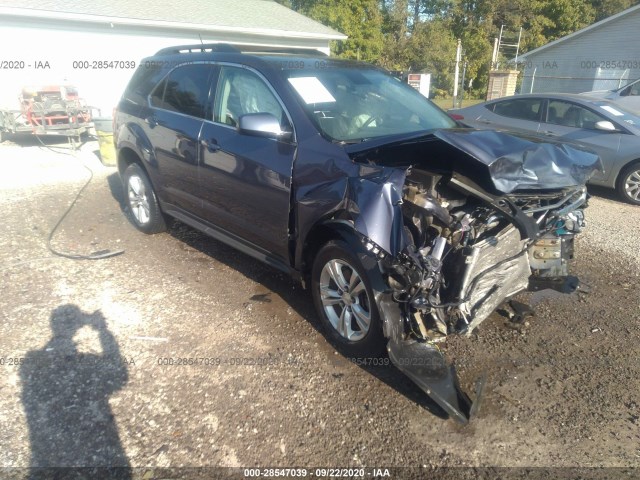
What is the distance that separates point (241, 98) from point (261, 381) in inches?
90.0

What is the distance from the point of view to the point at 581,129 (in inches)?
297

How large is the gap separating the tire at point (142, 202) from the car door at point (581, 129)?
551cm

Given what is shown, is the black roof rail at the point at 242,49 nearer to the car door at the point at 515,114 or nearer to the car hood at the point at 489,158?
the car hood at the point at 489,158

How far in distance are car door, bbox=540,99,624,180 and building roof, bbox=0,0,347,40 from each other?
1105cm

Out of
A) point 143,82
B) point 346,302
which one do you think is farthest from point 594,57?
point 346,302

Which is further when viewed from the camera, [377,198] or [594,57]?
[594,57]

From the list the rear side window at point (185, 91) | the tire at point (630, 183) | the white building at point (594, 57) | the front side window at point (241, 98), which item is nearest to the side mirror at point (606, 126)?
the tire at point (630, 183)

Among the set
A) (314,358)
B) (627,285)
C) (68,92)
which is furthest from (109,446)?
(68,92)

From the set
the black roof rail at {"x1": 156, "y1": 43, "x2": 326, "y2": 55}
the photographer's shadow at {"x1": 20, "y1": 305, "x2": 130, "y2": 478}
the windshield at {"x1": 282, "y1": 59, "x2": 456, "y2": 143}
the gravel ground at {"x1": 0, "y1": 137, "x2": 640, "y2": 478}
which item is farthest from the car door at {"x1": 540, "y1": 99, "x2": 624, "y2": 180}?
the photographer's shadow at {"x1": 20, "y1": 305, "x2": 130, "y2": 478}

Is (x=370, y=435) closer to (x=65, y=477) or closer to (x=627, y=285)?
(x=65, y=477)

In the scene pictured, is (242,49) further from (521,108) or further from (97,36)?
(97,36)

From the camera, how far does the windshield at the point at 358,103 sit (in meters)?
3.59

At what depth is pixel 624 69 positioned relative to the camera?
23703 millimetres

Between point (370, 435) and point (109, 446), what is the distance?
1.42 meters
